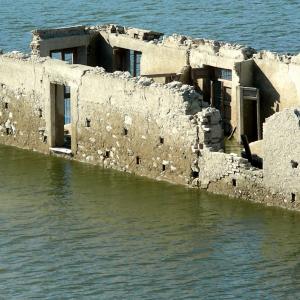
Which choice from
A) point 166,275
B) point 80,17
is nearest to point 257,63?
point 166,275

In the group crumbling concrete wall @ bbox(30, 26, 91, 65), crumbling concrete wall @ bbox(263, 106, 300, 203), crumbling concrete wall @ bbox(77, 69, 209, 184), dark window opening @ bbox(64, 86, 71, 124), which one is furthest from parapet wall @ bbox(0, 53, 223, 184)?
crumbling concrete wall @ bbox(30, 26, 91, 65)

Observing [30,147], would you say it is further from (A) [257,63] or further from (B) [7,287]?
(B) [7,287]

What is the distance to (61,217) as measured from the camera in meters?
38.7

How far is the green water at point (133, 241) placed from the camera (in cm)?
3434

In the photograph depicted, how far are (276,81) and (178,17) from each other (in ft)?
57.8

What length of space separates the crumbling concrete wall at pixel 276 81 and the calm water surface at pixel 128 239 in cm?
381

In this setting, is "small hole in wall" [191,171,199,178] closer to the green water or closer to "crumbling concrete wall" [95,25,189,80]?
the green water

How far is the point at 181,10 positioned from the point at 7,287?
28.1m

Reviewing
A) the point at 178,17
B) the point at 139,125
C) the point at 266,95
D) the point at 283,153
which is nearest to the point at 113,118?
the point at 139,125

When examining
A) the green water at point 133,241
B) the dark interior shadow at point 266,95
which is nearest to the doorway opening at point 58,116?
the green water at point 133,241

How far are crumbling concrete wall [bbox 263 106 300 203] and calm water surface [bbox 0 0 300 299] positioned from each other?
50cm

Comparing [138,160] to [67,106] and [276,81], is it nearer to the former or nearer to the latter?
[276,81]

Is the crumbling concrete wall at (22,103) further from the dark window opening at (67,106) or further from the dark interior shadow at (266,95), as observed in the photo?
the dark interior shadow at (266,95)

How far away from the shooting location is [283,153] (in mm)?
37906
